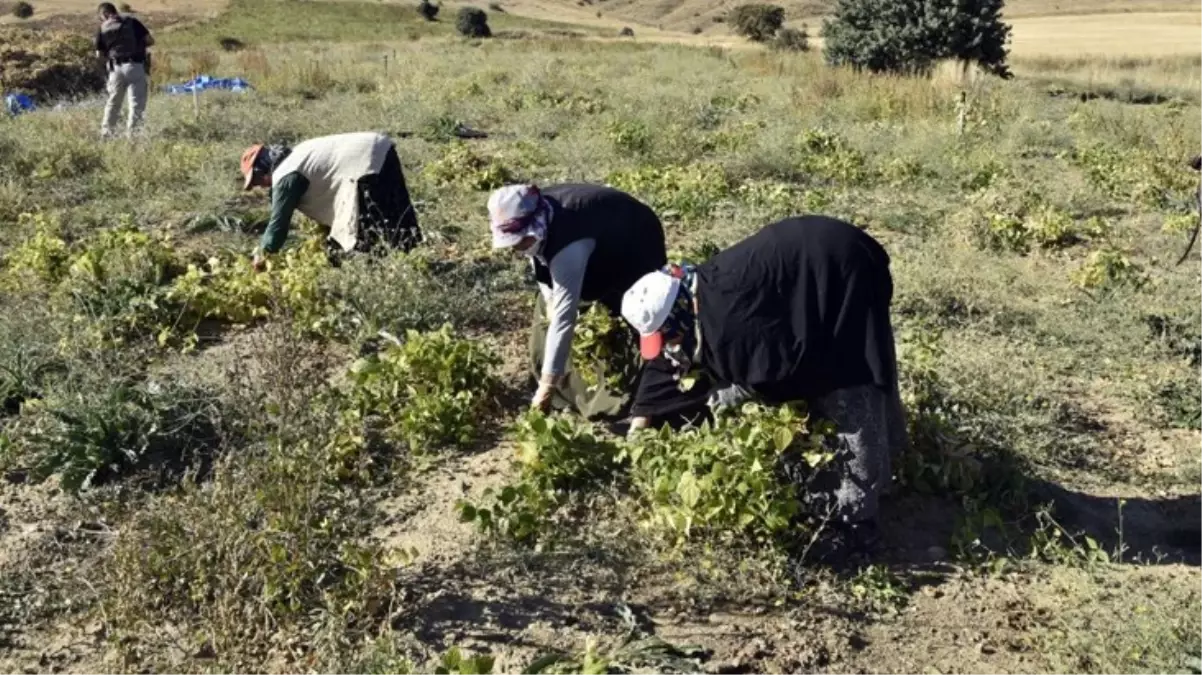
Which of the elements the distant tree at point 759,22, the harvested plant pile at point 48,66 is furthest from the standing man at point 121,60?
the distant tree at point 759,22

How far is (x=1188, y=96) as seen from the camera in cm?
1474

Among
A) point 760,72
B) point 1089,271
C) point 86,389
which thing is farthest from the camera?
point 760,72

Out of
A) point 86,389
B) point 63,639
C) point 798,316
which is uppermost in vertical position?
point 798,316

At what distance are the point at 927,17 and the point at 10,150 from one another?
39.4 feet

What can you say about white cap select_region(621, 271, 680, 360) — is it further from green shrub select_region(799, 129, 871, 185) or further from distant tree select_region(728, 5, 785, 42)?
distant tree select_region(728, 5, 785, 42)

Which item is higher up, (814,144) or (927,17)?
(927,17)

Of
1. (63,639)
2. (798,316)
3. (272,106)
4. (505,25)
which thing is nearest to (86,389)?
(63,639)

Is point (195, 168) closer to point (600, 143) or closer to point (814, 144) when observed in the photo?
point (600, 143)

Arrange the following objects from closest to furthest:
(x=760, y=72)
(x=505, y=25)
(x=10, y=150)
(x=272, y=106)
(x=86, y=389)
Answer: (x=86, y=389) < (x=10, y=150) < (x=272, y=106) < (x=760, y=72) < (x=505, y=25)

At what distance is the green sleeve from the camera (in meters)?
5.19

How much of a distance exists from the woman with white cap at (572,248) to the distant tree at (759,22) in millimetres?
30090

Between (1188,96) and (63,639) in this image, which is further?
(1188,96)

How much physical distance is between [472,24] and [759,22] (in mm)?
9909

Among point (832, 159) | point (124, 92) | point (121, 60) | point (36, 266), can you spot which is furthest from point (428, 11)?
point (36, 266)
